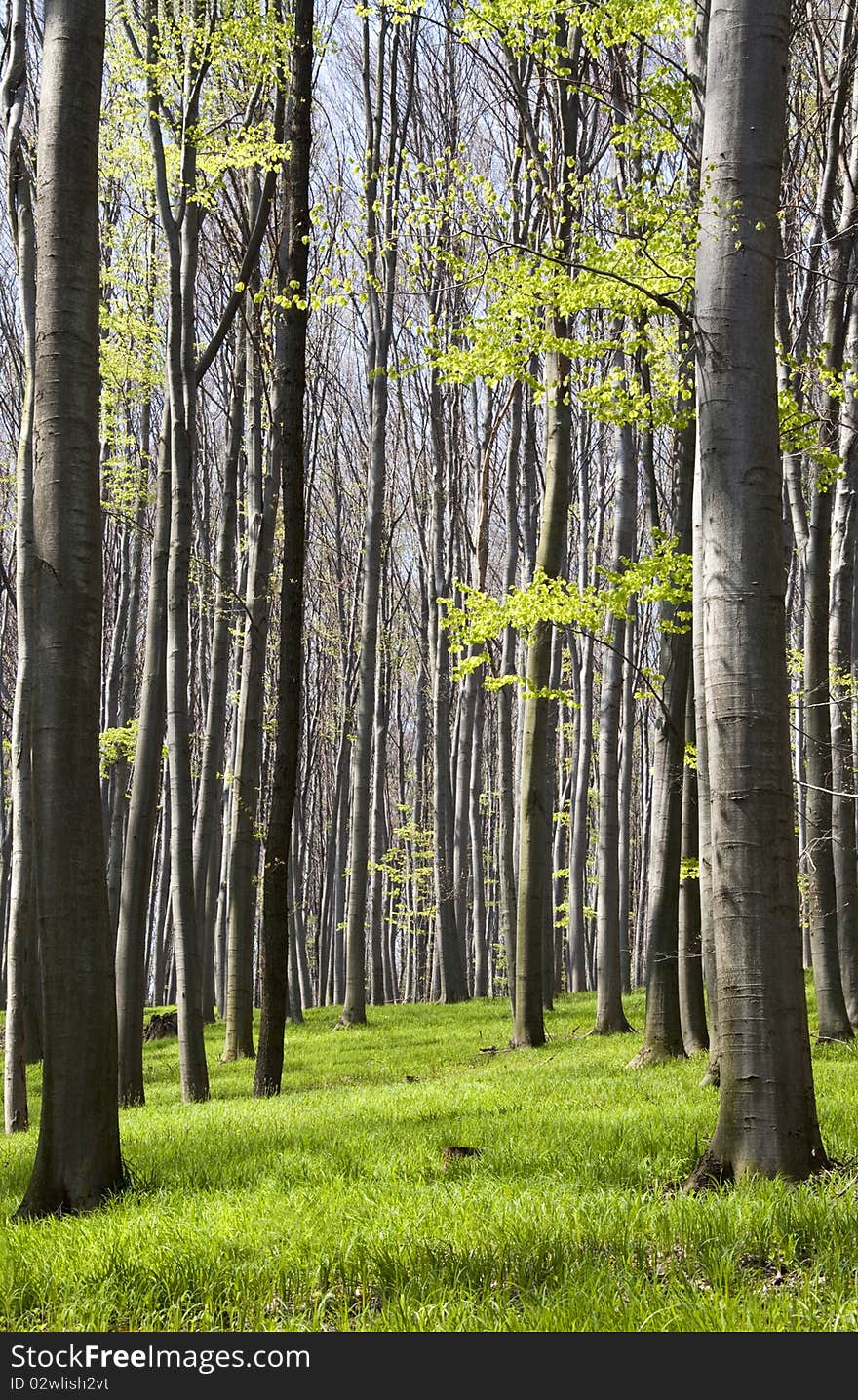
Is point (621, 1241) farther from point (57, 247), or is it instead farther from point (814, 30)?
point (814, 30)

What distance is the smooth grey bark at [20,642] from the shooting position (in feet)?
28.7

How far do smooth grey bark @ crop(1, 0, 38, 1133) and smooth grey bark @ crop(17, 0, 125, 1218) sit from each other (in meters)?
3.79

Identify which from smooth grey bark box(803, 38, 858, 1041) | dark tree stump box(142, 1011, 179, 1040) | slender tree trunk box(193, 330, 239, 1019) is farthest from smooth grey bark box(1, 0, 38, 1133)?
dark tree stump box(142, 1011, 179, 1040)

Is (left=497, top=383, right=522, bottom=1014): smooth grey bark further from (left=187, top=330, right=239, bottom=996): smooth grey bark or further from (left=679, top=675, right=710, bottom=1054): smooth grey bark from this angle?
(left=679, top=675, right=710, bottom=1054): smooth grey bark

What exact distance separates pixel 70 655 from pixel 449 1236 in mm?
2964

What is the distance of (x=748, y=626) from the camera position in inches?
169

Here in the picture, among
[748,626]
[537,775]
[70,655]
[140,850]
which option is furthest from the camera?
[537,775]

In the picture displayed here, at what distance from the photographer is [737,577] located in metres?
4.35

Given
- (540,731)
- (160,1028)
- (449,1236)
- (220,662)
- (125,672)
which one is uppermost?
(125,672)

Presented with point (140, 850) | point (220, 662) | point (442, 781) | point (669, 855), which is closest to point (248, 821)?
point (220, 662)

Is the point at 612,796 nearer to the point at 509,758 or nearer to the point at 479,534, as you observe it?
the point at 509,758

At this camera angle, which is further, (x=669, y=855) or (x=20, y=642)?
(x=20, y=642)

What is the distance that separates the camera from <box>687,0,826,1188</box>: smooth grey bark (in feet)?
13.4
